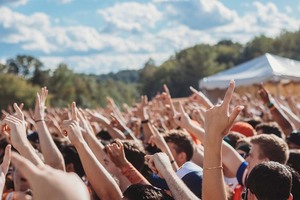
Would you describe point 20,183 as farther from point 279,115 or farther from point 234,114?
point 279,115

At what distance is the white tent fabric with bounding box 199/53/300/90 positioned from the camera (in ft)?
54.1

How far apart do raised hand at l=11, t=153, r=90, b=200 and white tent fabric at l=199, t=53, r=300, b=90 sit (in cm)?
1520

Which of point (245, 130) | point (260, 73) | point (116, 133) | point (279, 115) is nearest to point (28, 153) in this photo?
point (116, 133)

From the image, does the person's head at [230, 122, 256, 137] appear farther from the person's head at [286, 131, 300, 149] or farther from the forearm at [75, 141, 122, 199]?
the forearm at [75, 141, 122, 199]

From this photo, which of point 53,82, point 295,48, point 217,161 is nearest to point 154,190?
point 217,161

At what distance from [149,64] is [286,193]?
100919mm

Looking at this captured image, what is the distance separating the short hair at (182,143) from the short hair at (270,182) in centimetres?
167

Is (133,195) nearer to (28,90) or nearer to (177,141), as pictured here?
(177,141)

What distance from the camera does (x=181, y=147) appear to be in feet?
14.8

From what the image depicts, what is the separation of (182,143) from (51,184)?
3.09 m

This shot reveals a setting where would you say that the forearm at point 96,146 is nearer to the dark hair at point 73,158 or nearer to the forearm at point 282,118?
the dark hair at point 73,158

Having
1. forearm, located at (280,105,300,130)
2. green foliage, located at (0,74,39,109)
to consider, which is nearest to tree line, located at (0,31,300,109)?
green foliage, located at (0,74,39,109)

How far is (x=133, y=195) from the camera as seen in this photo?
2684 mm

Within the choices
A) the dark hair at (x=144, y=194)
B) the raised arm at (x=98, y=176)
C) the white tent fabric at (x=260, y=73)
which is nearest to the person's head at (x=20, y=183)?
the raised arm at (x=98, y=176)
